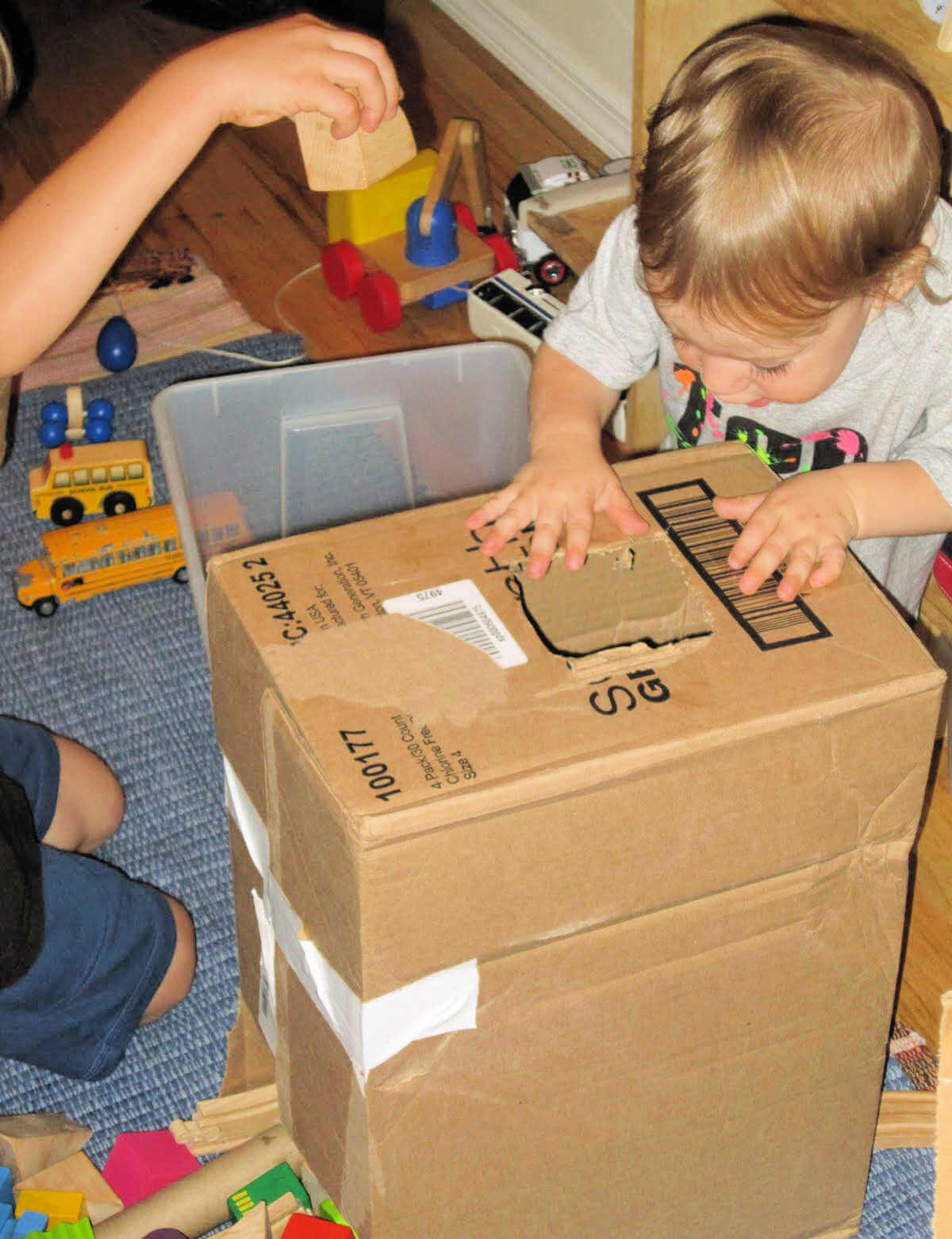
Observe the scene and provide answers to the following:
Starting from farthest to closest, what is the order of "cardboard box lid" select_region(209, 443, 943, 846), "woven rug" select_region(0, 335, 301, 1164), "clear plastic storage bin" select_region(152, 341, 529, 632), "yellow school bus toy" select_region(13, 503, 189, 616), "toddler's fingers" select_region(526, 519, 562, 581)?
"yellow school bus toy" select_region(13, 503, 189, 616) < "clear plastic storage bin" select_region(152, 341, 529, 632) < "woven rug" select_region(0, 335, 301, 1164) < "toddler's fingers" select_region(526, 519, 562, 581) < "cardboard box lid" select_region(209, 443, 943, 846)

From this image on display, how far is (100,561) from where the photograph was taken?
1388 mm

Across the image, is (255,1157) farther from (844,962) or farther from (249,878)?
(844,962)

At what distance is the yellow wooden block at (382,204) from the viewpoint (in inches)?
69.3

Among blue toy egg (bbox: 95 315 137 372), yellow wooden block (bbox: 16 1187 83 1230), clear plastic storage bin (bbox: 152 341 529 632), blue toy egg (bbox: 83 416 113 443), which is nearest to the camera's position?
yellow wooden block (bbox: 16 1187 83 1230)

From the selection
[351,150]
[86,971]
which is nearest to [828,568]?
[351,150]

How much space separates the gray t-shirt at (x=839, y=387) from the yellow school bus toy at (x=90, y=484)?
2.03 ft

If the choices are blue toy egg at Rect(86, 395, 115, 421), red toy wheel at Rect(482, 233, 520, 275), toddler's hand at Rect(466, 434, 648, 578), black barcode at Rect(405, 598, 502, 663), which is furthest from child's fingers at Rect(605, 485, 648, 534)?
red toy wheel at Rect(482, 233, 520, 275)

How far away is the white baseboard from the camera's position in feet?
6.45

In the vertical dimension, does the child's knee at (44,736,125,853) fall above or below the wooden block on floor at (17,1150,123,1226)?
above

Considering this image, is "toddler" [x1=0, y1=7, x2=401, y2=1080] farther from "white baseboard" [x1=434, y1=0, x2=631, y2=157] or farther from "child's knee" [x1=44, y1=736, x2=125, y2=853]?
"white baseboard" [x1=434, y1=0, x2=631, y2=157]

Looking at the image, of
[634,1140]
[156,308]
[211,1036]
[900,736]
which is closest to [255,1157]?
[211,1036]

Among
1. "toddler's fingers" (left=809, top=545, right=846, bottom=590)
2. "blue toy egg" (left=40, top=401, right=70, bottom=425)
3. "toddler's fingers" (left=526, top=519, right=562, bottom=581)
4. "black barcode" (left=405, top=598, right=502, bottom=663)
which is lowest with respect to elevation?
"blue toy egg" (left=40, top=401, right=70, bottom=425)

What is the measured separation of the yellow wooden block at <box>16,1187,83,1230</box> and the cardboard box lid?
395mm

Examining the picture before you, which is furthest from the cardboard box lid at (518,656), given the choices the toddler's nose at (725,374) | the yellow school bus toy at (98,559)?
the yellow school bus toy at (98,559)
